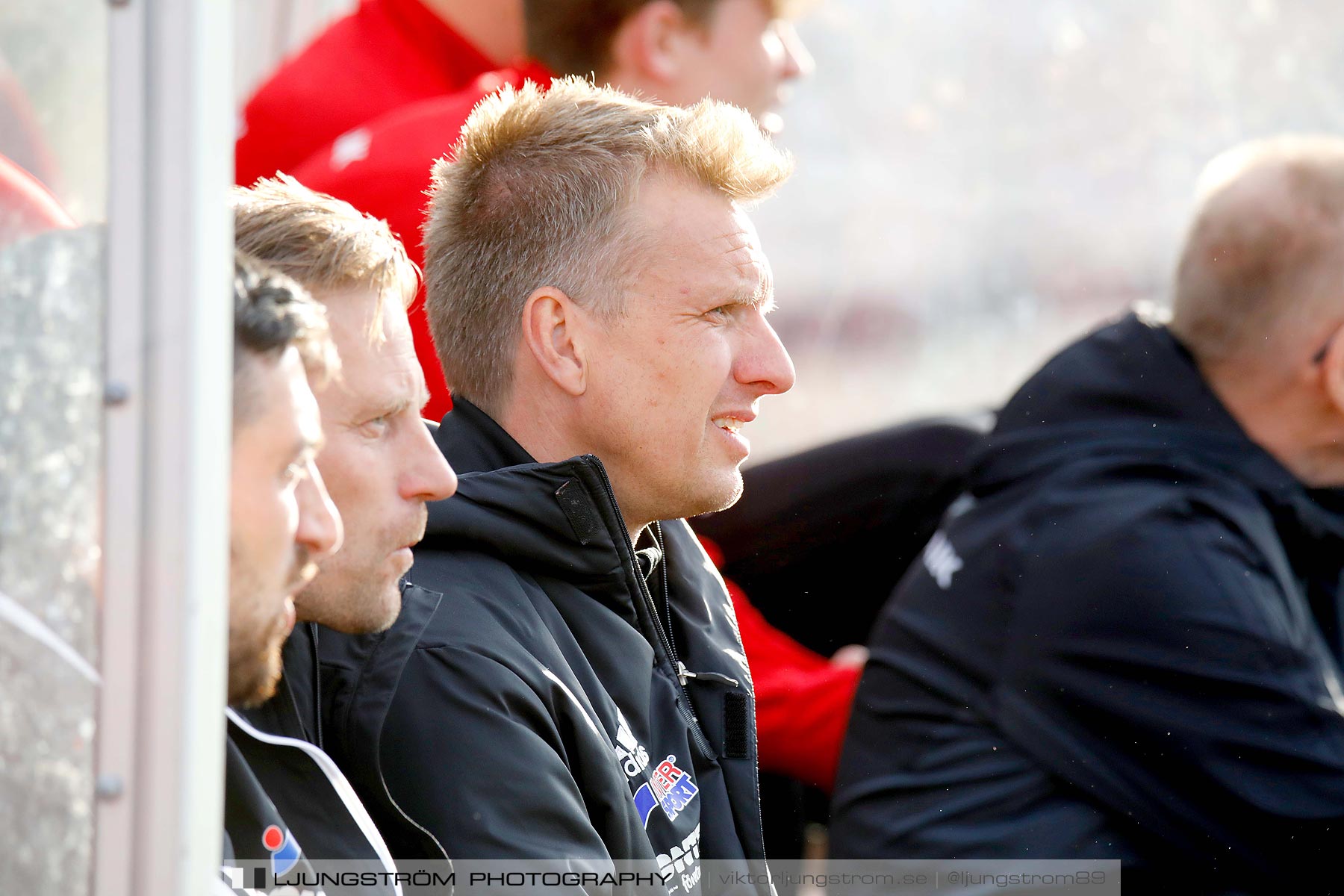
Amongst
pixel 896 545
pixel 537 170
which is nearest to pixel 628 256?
pixel 537 170

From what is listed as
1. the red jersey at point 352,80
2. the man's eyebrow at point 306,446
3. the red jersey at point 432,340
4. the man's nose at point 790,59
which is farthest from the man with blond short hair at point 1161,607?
the man's eyebrow at point 306,446

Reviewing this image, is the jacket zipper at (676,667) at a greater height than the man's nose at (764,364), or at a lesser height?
lesser

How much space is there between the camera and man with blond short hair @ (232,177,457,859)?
108cm

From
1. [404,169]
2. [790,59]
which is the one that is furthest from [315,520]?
[790,59]

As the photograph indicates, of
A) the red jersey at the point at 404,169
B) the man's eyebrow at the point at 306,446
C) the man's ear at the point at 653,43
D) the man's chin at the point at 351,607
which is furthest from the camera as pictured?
the man's ear at the point at 653,43

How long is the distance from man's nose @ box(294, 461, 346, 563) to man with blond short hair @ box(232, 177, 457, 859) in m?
0.11

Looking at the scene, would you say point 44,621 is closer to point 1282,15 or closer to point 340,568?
point 340,568

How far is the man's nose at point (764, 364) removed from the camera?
1393 millimetres

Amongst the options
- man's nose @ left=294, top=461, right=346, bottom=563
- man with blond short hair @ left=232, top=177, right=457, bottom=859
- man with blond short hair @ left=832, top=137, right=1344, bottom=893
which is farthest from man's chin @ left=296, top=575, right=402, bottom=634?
man with blond short hair @ left=832, top=137, right=1344, bottom=893

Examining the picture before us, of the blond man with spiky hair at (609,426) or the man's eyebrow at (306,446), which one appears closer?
the man's eyebrow at (306,446)

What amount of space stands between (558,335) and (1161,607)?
0.92m

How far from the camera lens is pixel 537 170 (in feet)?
4.61

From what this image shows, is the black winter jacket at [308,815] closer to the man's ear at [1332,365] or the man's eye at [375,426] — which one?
the man's eye at [375,426]

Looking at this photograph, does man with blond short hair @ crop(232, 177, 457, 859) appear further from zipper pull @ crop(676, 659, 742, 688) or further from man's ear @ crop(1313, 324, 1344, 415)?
man's ear @ crop(1313, 324, 1344, 415)
